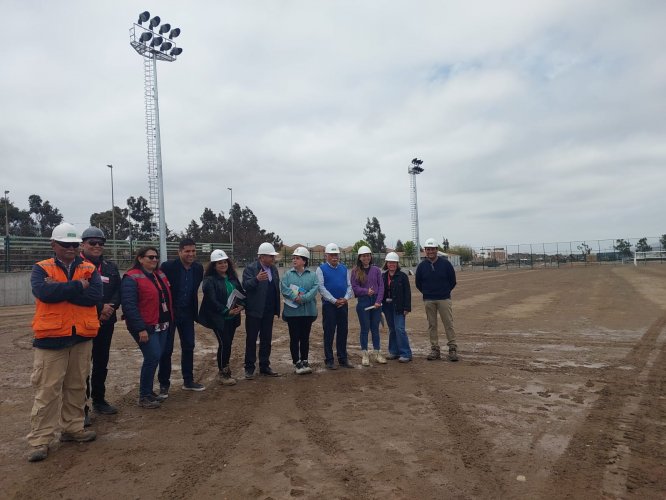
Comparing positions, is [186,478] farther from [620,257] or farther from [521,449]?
[620,257]

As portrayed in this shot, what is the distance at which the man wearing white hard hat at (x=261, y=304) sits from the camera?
20.6 feet

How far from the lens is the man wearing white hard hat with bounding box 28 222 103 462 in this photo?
3.91 meters

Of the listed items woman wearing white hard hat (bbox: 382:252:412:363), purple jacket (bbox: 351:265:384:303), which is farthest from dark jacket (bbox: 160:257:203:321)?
woman wearing white hard hat (bbox: 382:252:412:363)

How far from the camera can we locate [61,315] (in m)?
4.00

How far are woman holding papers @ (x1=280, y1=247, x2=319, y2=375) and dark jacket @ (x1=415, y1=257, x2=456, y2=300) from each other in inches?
77.5

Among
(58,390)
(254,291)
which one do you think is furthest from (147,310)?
(254,291)

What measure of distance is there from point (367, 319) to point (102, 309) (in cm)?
385

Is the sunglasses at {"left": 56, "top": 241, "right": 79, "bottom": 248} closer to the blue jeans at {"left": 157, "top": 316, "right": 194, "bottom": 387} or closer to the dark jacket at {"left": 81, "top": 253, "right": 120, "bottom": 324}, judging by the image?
the dark jacket at {"left": 81, "top": 253, "right": 120, "bottom": 324}

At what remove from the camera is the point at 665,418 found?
14.8ft

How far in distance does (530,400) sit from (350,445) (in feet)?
7.95

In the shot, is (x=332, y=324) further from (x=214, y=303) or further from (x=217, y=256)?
(x=217, y=256)

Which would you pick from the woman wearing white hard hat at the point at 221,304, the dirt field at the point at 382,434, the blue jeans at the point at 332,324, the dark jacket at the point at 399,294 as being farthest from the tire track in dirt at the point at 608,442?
the woman wearing white hard hat at the point at 221,304

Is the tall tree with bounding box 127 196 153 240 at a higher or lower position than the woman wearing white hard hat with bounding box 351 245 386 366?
higher

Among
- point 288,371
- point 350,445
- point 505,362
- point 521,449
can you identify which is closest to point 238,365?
point 288,371
